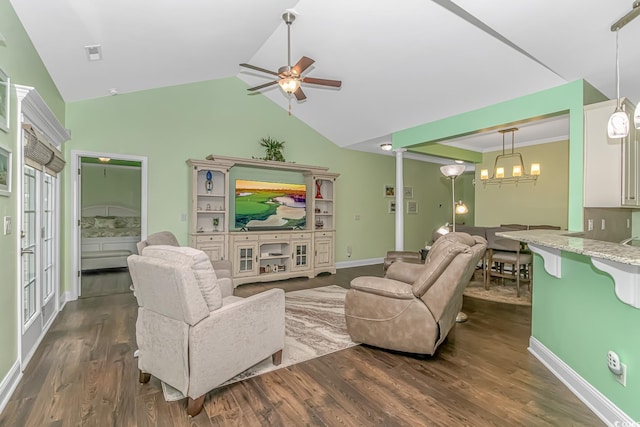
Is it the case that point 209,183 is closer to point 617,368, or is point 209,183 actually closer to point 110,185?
point 110,185

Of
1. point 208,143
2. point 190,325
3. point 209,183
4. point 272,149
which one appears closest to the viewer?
point 190,325

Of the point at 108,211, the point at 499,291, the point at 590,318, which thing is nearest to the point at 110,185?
the point at 108,211

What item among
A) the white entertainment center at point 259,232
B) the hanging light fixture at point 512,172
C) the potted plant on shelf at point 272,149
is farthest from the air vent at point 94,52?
the hanging light fixture at point 512,172

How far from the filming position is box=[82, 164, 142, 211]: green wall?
7.09 metres

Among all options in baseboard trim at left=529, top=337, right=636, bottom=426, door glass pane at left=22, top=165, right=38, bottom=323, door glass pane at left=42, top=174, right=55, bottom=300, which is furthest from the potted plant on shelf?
baseboard trim at left=529, top=337, right=636, bottom=426

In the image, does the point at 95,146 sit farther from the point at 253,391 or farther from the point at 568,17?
the point at 568,17

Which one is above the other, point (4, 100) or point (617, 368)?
point (4, 100)

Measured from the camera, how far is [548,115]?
3537 mm

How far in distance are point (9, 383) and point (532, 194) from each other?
7.95 meters

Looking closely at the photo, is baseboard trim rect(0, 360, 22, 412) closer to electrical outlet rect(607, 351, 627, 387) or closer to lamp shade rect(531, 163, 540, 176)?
electrical outlet rect(607, 351, 627, 387)

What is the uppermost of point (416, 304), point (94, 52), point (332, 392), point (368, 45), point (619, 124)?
point (368, 45)

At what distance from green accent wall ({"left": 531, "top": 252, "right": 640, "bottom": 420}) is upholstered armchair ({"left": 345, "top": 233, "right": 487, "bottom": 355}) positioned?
66 centimetres

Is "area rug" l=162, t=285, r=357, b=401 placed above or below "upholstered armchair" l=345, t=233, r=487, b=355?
below

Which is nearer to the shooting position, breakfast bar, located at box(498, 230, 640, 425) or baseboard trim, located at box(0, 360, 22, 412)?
breakfast bar, located at box(498, 230, 640, 425)
